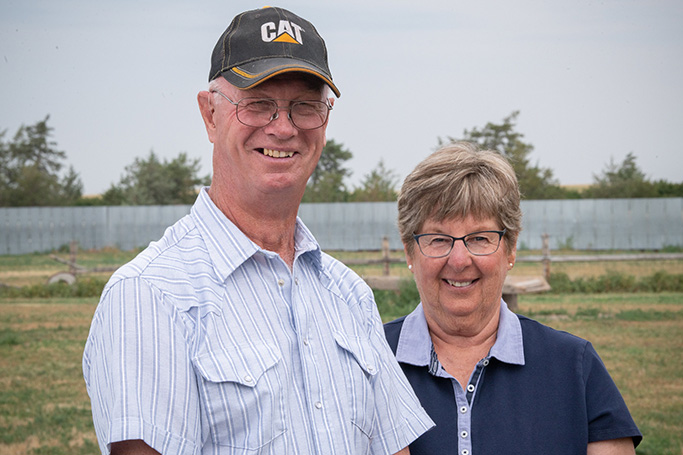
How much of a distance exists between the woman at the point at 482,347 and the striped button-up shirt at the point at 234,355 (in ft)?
1.09

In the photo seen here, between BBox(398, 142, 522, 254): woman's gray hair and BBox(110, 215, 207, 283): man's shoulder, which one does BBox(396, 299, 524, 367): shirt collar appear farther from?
BBox(110, 215, 207, 283): man's shoulder

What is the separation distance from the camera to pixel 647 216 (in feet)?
94.9

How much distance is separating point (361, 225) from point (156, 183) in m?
16.2

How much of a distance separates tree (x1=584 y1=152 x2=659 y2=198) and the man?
34029mm

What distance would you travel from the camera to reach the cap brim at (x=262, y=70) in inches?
66.6

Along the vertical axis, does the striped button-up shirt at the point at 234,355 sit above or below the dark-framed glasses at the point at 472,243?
below

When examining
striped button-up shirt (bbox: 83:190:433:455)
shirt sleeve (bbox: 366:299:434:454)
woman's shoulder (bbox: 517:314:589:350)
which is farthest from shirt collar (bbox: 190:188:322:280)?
woman's shoulder (bbox: 517:314:589:350)

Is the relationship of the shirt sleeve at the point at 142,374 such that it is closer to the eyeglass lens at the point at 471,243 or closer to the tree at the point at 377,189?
the eyeglass lens at the point at 471,243

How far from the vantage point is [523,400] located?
2240mm

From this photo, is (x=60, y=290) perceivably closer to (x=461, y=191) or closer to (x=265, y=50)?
(x=461, y=191)

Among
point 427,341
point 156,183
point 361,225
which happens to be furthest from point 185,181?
point 427,341

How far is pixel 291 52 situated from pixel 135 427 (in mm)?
958

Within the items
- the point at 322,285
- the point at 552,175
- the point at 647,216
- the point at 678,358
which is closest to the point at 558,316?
the point at 678,358

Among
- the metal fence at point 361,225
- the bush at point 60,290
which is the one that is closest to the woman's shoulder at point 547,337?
the bush at point 60,290
